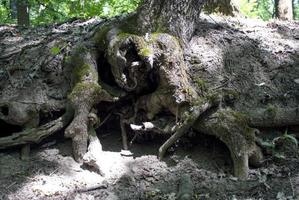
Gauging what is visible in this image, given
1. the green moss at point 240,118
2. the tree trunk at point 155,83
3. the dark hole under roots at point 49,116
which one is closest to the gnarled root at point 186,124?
the tree trunk at point 155,83

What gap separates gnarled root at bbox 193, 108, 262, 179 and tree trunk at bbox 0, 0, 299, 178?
0.01m

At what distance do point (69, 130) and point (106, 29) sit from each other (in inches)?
62.1

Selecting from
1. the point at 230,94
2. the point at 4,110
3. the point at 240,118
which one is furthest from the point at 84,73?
the point at 240,118

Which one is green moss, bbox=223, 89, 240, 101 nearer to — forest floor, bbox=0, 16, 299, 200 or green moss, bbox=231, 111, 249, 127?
green moss, bbox=231, 111, 249, 127

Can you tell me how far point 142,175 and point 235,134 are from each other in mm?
1134

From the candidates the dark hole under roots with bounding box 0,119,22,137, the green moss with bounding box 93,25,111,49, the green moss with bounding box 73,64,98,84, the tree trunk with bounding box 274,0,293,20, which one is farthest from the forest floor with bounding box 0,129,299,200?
the tree trunk with bounding box 274,0,293,20

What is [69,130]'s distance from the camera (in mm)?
4465

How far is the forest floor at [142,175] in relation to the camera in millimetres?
4004

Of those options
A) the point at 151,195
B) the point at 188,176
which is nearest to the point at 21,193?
Answer: the point at 151,195

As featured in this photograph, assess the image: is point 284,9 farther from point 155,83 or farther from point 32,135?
point 32,135

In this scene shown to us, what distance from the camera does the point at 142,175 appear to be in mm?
4316

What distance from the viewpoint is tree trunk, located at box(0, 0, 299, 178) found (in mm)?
4512

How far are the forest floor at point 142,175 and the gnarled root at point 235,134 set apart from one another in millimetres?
141

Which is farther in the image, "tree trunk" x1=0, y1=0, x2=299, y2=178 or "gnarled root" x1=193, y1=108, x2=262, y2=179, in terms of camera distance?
"tree trunk" x1=0, y1=0, x2=299, y2=178
